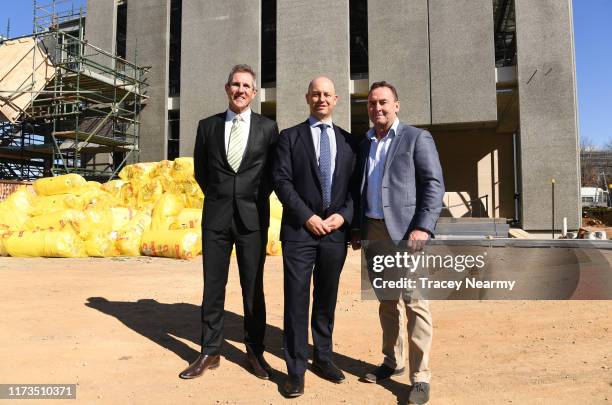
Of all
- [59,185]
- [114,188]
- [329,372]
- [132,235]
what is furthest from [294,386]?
[59,185]

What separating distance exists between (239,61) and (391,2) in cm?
616

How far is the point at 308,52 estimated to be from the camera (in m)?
15.7

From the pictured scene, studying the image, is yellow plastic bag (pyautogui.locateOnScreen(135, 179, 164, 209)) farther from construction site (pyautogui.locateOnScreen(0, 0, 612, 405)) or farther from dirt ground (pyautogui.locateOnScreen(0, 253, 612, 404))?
dirt ground (pyautogui.locateOnScreen(0, 253, 612, 404))

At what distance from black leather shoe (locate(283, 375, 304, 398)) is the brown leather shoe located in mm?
707

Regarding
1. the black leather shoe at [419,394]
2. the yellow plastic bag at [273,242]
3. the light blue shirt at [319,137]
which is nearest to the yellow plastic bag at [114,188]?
the yellow plastic bag at [273,242]

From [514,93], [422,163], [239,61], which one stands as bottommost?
[422,163]

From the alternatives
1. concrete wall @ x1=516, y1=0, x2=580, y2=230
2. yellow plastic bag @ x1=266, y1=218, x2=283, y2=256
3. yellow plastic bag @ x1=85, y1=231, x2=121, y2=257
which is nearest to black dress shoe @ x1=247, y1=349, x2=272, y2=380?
yellow plastic bag @ x1=266, y1=218, x2=283, y2=256

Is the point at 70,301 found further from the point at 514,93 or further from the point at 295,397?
the point at 514,93

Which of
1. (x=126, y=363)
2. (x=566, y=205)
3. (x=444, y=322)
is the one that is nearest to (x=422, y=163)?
(x=444, y=322)

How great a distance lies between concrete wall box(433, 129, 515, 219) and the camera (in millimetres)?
19797

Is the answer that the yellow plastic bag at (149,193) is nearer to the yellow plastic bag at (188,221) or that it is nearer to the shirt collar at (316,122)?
the yellow plastic bag at (188,221)

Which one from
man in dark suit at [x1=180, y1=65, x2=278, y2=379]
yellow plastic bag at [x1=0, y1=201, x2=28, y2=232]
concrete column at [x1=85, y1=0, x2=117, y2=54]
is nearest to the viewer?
man in dark suit at [x1=180, y1=65, x2=278, y2=379]

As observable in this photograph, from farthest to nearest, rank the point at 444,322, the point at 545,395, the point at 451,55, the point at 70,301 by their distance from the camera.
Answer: the point at 451,55 < the point at 70,301 < the point at 444,322 < the point at 545,395

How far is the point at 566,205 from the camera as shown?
13375 millimetres
